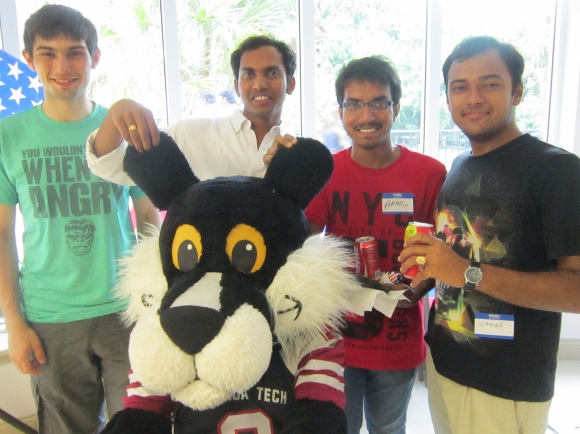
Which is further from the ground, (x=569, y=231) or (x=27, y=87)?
(x=27, y=87)

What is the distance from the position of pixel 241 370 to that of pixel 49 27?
3.66ft

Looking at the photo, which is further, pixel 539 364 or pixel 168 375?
pixel 539 364

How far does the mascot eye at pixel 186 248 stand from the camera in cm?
82

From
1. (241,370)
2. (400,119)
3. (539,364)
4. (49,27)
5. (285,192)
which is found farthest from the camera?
(400,119)

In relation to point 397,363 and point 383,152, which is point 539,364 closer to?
point 397,363

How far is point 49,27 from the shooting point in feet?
3.96

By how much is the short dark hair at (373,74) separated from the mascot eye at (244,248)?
0.71m

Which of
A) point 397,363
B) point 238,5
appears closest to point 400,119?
point 238,5

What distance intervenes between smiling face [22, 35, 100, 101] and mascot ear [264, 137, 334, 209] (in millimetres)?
732

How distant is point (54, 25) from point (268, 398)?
116 centimetres

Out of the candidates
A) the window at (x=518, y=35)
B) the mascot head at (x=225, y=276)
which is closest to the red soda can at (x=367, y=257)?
the mascot head at (x=225, y=276)

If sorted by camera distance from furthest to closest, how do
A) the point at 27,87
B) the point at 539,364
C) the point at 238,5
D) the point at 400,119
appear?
the point at 400,119
the point at 238,5
the point at 27,87
the point at 539,364

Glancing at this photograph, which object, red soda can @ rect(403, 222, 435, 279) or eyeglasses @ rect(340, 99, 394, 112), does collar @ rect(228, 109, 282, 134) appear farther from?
red soda can @ rect(403, 222, 435, 279)

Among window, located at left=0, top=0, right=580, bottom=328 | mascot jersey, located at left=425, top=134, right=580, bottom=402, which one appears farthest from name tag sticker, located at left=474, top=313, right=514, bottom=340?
window, located at left=0, top=0, right=580, bottom=328
